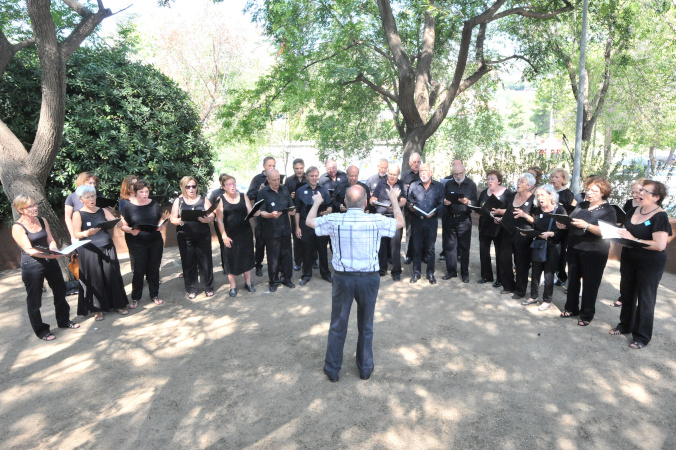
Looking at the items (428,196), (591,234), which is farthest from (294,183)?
(591,234)

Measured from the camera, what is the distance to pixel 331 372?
4.35 metres

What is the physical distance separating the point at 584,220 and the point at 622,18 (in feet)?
30.5

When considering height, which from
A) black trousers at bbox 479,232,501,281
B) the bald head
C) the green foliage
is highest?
the green foliage

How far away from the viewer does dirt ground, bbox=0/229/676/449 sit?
3.60m

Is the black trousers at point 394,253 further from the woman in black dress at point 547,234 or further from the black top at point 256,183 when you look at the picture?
the black top at point 256,183

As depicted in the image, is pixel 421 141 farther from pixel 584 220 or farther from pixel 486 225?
pixel 584 220

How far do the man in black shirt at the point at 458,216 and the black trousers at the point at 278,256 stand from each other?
2632 millimetres

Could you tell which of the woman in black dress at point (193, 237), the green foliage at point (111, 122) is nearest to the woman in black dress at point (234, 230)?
the woman in black dress at point (193, 237)

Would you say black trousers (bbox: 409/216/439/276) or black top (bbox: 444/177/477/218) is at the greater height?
black top (bbox: 444/177/477/218)

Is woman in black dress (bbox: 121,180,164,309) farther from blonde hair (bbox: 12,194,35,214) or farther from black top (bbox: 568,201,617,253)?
black top (bbox: 568,201,617,253)

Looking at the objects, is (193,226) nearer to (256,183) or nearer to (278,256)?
(278,256)

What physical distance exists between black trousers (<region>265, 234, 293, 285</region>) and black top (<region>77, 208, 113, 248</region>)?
2272 millimetres

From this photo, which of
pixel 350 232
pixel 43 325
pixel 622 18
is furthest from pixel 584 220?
pixel 622 18

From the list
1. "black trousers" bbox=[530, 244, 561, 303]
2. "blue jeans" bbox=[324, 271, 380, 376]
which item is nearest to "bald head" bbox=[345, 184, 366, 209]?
"blue jeans" bbox=[324, 271, 380, 376]
